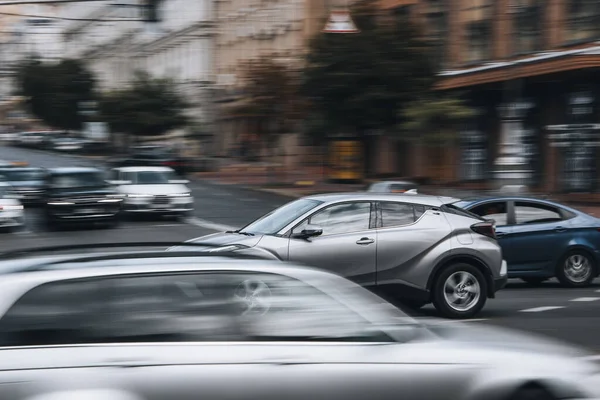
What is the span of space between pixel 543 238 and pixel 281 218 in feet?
18.0

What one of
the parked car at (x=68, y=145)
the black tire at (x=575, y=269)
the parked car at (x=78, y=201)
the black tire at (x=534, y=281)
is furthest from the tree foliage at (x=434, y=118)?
the parked car at (x=68, y=145)

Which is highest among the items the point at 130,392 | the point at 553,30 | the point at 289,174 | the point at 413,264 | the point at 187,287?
the point at 553,30

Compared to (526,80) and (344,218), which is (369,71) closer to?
(526,80)

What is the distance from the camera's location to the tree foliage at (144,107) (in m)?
61.4

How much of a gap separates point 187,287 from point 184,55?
68.0m

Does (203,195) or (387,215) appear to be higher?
(387,215)

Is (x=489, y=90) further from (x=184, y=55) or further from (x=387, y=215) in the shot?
(x=184, y=55)

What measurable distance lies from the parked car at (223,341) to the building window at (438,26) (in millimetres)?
36360

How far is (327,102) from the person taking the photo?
1577 inches

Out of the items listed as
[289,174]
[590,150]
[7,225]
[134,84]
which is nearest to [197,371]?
[7,225]

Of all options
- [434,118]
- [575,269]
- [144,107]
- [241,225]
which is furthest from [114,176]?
[144,107]

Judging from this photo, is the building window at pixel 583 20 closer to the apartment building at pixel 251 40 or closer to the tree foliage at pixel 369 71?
the tree foliage at pixel 369 71

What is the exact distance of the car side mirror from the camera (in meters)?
11.5

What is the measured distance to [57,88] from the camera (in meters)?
71.6
